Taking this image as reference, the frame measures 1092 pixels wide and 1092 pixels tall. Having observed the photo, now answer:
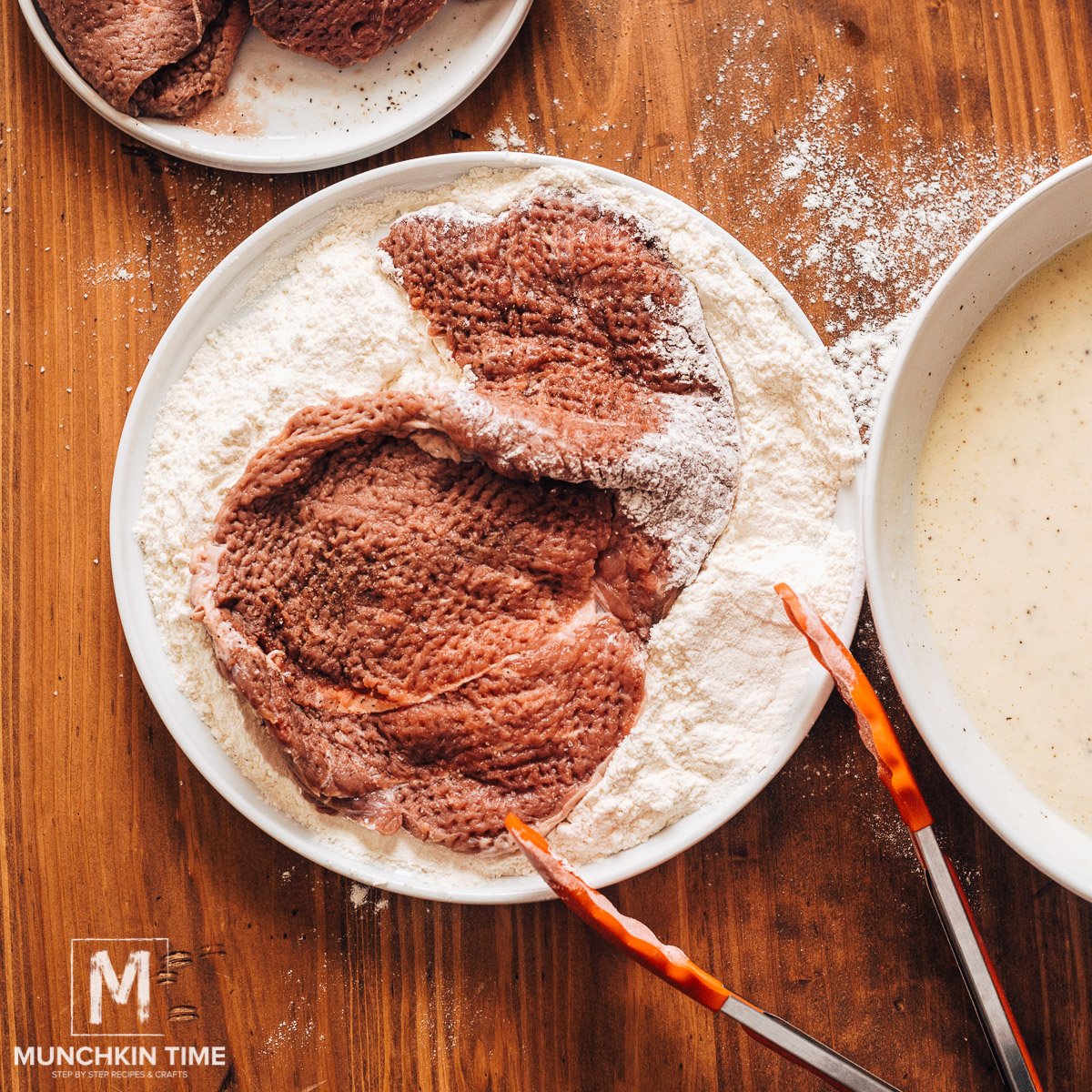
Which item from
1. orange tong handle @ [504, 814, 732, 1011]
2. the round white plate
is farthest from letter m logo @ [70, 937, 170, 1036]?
orange tong handle @ [504, 814, 732, 1011]

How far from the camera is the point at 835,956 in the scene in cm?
112

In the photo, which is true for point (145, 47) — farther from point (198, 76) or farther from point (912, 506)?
point (912, 506)

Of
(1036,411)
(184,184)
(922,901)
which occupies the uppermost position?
(184,184)

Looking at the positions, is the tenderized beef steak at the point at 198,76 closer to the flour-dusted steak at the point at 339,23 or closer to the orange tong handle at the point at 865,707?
the flour-dusted steak at the point at 339,23

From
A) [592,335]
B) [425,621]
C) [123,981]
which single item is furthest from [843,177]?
[123,981]

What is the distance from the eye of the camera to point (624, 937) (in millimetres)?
938

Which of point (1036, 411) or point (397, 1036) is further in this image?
point (397, 1036)

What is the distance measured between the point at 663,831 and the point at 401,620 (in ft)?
1.23

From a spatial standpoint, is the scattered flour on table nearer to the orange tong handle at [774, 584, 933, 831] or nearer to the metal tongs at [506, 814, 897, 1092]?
the orange tong handle at [774, 584, 933, 831]

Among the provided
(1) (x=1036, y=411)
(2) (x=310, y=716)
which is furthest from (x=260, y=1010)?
(1) (x=1036, y=411)

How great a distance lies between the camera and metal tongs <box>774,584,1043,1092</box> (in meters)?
0.93

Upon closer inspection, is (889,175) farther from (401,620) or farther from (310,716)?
(310,716)

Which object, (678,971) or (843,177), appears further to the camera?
(843,177)

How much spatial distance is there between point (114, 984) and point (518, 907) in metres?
0.51
